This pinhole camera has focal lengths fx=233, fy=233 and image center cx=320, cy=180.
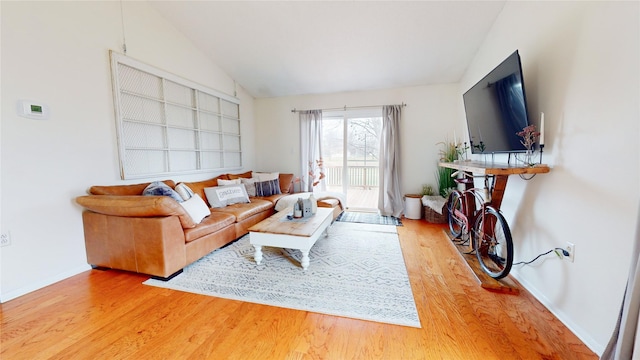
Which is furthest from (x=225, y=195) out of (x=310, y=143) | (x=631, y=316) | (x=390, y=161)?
(x=631, y=316)

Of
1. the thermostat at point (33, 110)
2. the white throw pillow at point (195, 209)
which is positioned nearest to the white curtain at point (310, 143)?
the white throw pillow at point (195, 209)

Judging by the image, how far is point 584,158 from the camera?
1.44 meters

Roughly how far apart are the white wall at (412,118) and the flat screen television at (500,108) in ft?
5.15

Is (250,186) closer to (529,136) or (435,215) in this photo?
(435,215)

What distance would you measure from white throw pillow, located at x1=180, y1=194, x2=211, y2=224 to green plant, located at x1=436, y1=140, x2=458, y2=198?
12.1 feet

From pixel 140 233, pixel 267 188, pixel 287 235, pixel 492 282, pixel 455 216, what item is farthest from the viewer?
pixel 267 188

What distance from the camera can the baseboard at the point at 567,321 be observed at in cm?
133

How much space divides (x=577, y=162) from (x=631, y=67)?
0.56 metres

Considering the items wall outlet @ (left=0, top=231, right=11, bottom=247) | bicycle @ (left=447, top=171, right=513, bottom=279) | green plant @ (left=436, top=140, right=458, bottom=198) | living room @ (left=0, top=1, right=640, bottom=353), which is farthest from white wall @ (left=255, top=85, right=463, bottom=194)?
wall outlet @ (left=0, top=231, right=11, bottom=247)

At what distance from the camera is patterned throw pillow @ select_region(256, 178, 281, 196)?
4.05m

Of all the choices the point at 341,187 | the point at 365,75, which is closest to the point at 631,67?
the point at 365,75

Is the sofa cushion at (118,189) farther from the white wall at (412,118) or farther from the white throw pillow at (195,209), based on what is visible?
the white wall at (412,118)

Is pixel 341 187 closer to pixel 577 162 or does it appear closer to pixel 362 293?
pixel 362 293

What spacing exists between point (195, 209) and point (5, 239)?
136 centimetres
